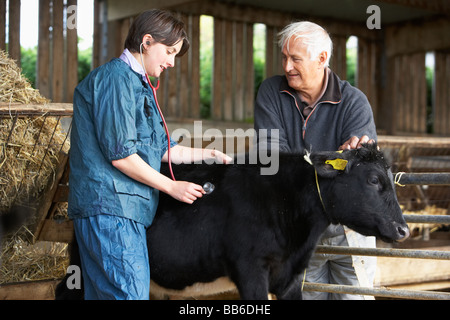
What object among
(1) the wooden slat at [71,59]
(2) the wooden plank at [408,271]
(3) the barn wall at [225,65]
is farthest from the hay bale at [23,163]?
(3) the barn wall at [225,65]

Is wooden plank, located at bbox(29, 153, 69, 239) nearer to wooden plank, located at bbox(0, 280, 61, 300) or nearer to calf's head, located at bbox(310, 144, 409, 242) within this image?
wooden plank, located at bbox(0, 280, 61, 300)

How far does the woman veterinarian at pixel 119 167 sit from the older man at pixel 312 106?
3.17 feet

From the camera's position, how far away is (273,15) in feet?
36.5

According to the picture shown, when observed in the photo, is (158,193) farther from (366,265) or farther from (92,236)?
(366,265)

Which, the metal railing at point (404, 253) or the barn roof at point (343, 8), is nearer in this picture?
the metal railing at point (404, 253)

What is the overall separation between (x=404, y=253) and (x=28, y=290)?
7.67 ft

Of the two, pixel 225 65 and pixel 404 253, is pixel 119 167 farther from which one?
pixel 225 65

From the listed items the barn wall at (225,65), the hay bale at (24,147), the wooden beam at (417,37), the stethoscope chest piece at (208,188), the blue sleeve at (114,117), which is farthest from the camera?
the wooden beam at (417,37)

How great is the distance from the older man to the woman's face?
922 millimetres

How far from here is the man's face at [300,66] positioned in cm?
348

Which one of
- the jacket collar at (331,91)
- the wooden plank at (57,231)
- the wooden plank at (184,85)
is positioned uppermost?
the wooden plank at (184,85)

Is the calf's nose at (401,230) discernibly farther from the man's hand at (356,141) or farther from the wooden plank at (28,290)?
the wooden plank at (28,290)

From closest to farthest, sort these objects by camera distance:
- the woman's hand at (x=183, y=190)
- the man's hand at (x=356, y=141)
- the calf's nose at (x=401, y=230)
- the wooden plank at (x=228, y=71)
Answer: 1. the woman's hand at (x=183, y=190)
2. the calf's nose at (x=401, y=230)
3. the man's hand at (x=356, y=141)
4. the wooden plank at (x=228, y=71)

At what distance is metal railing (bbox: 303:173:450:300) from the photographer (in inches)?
137
